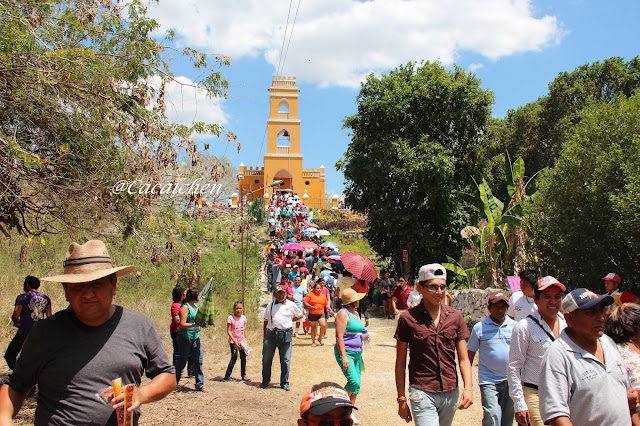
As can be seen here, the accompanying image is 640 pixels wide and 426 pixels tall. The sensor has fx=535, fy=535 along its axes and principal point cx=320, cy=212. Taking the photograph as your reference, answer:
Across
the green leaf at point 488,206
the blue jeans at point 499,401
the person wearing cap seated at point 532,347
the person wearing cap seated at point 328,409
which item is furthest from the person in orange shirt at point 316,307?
the person wearing cap seated at point 328,409

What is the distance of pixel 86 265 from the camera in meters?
2.87

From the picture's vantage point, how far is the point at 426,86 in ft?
71.7

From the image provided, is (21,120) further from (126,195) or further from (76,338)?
(76,338)

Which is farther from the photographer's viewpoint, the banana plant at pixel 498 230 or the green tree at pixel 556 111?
the green tree at pixel 556 111

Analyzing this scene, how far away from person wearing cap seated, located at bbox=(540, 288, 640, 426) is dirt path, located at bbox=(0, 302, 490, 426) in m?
4.21

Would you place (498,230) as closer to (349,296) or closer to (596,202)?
(596,202)

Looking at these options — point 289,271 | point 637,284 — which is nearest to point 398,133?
point 289,271

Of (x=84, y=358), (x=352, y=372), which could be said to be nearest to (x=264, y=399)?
(x=352, y=372)

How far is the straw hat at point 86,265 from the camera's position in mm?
2772

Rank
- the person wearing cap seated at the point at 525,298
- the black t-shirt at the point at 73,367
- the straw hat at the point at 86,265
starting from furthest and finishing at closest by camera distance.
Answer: the person wearing cap seated at the point at 525,298 < the straw hat at the point at 86,265 < the black t-shirt at the point at 73,367

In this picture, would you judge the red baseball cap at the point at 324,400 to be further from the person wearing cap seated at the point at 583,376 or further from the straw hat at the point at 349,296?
the straw hat at the point at 349,296

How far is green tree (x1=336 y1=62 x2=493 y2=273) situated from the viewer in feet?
70.8

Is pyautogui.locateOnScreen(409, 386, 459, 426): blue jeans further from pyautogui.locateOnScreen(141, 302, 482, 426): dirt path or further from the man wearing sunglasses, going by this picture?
pyautogui.locateOnScreen(141, 302, 482, 426): dirt path

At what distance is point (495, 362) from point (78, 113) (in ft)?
18.3
